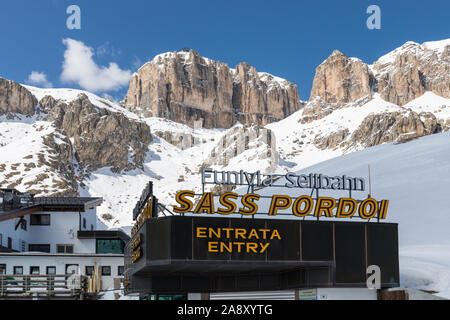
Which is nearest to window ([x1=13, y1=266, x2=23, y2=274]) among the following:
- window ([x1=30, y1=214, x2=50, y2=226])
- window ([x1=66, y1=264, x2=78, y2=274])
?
window ([x1=66, y1=264, x2=78, y2=274])

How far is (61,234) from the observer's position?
72.4 metres

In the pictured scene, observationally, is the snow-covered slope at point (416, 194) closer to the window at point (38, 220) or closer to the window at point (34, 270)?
the window at point (38, 220)

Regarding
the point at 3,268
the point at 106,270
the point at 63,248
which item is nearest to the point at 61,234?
the point at 63,248

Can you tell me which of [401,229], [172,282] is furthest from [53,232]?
[401,229]

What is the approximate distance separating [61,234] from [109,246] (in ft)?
20.0

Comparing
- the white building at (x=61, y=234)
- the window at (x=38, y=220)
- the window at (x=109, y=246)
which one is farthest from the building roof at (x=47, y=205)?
the window at (x=109, y=246)

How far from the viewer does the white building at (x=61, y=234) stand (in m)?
63.7

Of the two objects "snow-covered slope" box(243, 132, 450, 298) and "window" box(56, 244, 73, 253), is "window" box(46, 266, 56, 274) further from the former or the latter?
"snow-covered slope" box(243, 132, 450, 298)

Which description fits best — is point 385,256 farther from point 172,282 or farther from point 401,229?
point 401,229

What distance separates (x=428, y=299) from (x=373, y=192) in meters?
43.4

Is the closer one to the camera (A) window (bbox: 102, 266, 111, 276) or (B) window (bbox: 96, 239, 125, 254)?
(A) window (bbox: 102, 266, 111, 276)

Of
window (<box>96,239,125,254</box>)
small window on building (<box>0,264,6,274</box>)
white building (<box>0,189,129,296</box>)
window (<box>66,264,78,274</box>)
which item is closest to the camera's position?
small window on building (<box>0,264,6,274</box>)

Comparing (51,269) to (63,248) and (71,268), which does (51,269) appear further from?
(63,248)

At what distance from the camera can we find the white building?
209 ft
